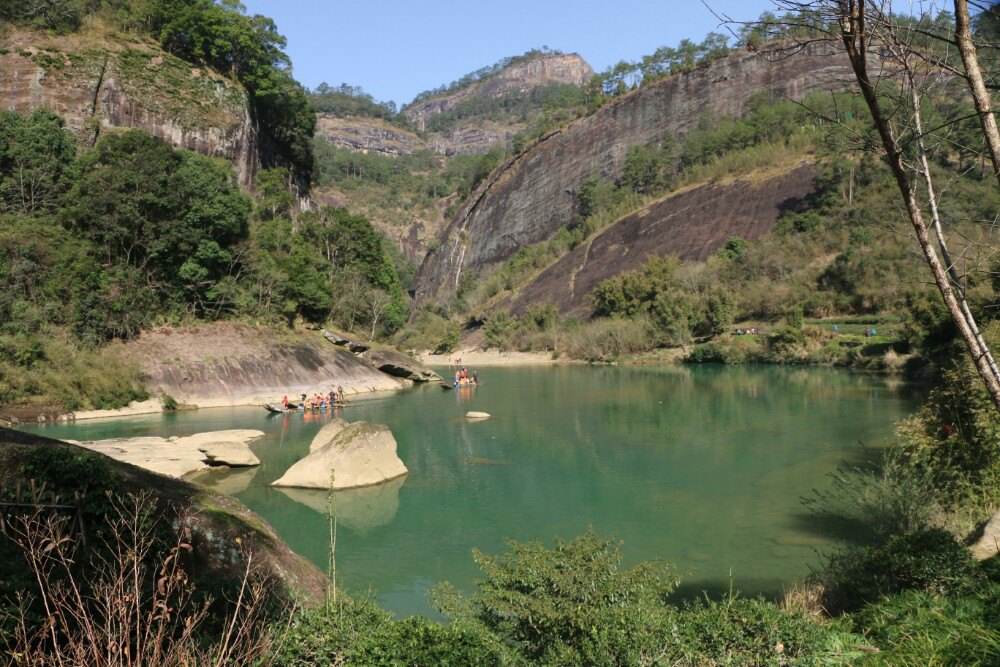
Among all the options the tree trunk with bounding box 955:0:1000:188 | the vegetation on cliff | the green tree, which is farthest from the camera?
the green tree

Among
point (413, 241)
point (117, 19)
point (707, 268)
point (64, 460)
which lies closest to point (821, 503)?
point (64, 460)

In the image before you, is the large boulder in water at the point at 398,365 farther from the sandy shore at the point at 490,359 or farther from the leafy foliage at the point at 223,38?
the leafy foliage at the point at 223,38

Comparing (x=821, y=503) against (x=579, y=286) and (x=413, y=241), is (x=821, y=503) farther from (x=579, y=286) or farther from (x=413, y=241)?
(x=413, y=241)

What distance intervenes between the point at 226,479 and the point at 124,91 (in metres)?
41.0

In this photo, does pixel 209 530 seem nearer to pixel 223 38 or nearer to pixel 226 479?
pixel 226 479

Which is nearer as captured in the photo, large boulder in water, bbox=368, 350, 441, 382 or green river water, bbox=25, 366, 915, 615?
green river water, bbox=25, 366, 915, 615

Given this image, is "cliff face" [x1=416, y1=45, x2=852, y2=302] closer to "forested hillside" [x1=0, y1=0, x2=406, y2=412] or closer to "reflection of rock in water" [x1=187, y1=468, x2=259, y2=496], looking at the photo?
"forested hillside" [x1=0, y1=0, x2=406, y2=412]

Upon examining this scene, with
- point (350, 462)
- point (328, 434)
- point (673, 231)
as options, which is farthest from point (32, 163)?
point (673, 231)

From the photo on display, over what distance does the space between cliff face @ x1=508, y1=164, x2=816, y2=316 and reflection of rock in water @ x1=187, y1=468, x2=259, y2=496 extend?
178 ft

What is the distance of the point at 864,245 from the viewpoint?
2189 inches

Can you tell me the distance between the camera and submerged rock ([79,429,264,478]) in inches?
699

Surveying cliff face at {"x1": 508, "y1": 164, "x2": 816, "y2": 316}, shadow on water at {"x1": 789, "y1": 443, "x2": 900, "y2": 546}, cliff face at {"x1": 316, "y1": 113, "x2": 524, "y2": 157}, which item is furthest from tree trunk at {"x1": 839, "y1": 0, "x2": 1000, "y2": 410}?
cliff face at {"x1": 316, "y1": 113, "x2": 524, "y2": 157}

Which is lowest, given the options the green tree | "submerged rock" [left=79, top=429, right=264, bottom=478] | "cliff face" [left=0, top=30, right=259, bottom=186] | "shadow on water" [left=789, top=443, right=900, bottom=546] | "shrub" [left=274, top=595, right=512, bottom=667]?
"submerged rock" [left=79, top=429, right=264, bottom=478]

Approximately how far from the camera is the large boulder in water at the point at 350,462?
1708 centimetres
